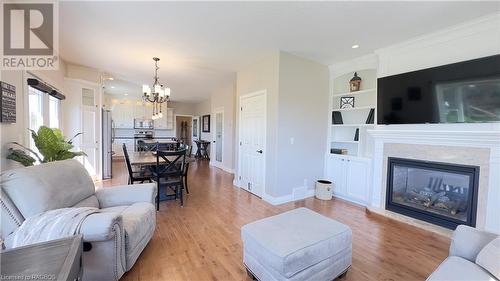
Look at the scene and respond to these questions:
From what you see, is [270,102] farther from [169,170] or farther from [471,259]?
[471,259]

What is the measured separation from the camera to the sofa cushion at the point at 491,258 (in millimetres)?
1172

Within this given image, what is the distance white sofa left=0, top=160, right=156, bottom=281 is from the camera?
1457 millimetres

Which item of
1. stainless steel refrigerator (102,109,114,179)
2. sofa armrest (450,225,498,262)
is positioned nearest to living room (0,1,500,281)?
sofa armrest (450,225,498,262)

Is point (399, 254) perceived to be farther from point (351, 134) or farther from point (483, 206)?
point (351, 134)

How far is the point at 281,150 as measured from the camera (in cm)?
362

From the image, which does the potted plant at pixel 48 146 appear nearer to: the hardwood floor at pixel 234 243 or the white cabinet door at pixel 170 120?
the hardwood floor at pixel 234 243

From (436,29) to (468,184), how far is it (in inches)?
76.5

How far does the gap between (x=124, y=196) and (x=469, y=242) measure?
3.04 metres

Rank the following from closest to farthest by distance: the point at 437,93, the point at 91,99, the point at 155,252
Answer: the point at 155,252 < the point at 437,93 < the point at 91,99

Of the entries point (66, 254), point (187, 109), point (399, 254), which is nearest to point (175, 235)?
point (66, 254)

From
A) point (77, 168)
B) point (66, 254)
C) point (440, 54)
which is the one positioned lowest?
point (66, 254)

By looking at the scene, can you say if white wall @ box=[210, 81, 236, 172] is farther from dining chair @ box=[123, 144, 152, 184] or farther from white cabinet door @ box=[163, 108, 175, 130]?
white cabinet door @ box=[163, 108, 175, 130]

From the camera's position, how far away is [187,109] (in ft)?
31.8

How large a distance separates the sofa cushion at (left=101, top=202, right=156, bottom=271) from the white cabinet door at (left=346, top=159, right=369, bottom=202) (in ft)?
10.7
